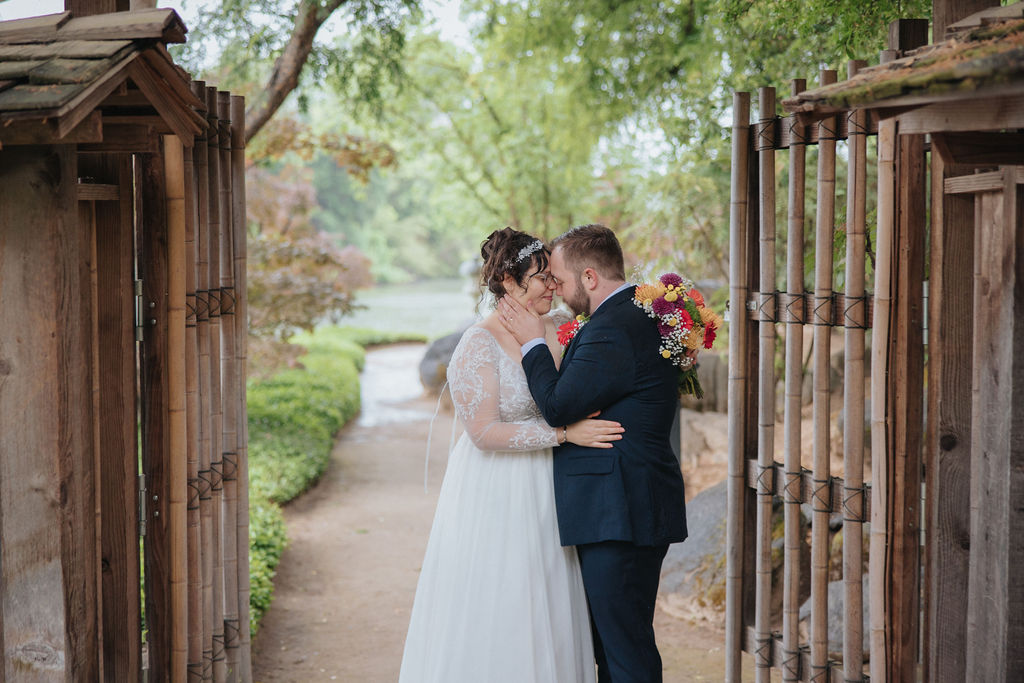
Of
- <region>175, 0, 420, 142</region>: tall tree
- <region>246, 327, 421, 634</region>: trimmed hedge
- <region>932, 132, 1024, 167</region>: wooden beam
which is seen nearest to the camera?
<region>932, 132, 1024, 167</region>: wooden beam

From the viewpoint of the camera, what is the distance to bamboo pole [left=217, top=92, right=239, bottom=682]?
11.6 feet

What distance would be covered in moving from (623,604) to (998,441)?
1.27 m

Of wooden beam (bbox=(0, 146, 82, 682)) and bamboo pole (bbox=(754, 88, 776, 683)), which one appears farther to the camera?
bamboo pole (bbox=(754, 88, 776, 683))

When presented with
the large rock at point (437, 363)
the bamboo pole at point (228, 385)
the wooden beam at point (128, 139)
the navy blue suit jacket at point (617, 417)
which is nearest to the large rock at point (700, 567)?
the navy blue suit jacket at point (617, 417)

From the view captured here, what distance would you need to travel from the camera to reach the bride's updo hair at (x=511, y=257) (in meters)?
3.14

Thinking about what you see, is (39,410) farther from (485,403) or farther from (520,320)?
(520,320)

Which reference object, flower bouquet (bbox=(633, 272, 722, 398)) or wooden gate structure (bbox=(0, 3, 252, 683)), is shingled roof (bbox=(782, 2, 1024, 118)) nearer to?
flower bouquet (bbox=(633, 272, 722, 398))

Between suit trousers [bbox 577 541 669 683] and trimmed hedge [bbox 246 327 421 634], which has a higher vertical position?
suit trousers [bbox 577 541 669 683]

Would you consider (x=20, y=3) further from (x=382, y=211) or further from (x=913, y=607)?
(x=382, y=211)

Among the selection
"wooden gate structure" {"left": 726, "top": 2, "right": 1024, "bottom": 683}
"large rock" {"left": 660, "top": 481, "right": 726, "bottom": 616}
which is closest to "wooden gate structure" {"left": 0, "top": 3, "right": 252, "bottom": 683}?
"wooden gate structure" {"left": 726, "top": 2, "right": 1024, "bottom": 683}

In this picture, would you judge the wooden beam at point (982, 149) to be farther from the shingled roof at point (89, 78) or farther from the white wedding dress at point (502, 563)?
the shingled roof at point (89, 78)

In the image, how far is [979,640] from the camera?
8.20 ft

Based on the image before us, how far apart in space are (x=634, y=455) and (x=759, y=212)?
1227mm

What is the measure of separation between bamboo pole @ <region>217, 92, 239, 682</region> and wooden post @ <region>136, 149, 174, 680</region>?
358mm
